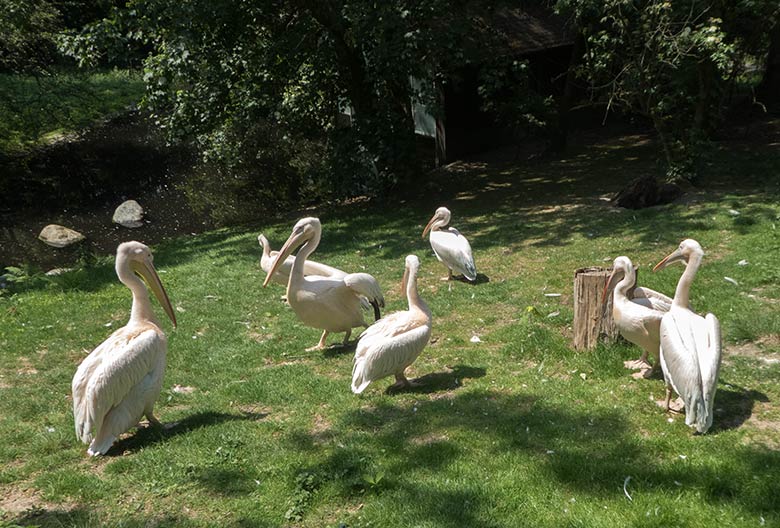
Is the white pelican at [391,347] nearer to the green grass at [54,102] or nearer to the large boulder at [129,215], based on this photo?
the large boulder at [129,215]

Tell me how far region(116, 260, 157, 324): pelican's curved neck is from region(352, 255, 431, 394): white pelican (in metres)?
1.83

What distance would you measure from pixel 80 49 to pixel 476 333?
34.4 feet

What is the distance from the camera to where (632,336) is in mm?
6246

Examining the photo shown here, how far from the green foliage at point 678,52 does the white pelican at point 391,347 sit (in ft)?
25.9

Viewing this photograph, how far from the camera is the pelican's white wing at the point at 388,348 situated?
6.22m

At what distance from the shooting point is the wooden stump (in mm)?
6785

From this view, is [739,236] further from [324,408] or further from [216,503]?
[216,503]

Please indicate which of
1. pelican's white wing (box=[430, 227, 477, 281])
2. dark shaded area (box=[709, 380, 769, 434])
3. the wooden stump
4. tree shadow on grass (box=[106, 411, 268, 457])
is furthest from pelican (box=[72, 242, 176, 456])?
pelican's white wing (box=[430, 227, 477, 281])

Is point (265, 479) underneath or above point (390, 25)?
underneath

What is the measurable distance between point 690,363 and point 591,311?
1672 millimetres

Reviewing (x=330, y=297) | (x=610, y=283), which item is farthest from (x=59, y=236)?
(x=610, y=283)

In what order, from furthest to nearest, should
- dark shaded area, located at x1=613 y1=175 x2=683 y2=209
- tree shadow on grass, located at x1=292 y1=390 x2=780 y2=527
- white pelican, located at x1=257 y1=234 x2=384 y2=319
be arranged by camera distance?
dark shaded area, located at x1=613 y1=175 x2=683 y2=209 → white pelican, located at x1=257 y1=234 x2=384 y2=319 → tree shadow on grass, located at x1=292 y1=390 x2=780 y2=527

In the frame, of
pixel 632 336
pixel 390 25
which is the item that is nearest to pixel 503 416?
pixel 632 336

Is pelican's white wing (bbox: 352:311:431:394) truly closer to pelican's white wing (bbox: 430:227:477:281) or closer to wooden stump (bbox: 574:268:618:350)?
wooden stump (bbox: 574:268:618:350)
